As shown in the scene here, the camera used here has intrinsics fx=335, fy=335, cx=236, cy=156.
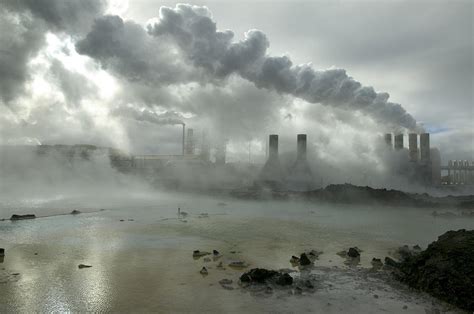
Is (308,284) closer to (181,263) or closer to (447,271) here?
(447,271)

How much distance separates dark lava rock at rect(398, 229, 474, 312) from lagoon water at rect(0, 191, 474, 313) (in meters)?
0.68

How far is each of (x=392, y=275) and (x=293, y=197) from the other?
51102 millimetres

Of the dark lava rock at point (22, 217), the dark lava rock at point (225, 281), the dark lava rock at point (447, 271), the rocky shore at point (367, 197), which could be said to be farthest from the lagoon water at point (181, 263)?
the rocky shore at point (367, 197)

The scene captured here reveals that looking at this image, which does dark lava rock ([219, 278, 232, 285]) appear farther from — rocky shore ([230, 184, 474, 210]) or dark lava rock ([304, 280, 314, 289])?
rocky shore ([230, 184, 474, 210])

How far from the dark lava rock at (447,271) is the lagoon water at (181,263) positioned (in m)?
0.68

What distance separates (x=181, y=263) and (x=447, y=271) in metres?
13.3

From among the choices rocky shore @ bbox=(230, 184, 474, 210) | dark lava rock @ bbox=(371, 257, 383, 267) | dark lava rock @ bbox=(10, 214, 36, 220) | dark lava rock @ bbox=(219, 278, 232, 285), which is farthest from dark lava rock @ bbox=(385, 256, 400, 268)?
rocky shore @ bbox=(230, 184, 474, 210)

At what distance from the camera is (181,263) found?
1925 centimetres

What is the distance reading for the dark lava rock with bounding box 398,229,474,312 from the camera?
13.8 m

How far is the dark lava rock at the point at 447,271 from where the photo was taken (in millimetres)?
13805

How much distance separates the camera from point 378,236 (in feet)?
97.1

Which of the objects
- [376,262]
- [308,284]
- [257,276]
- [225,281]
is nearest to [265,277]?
[257,276]

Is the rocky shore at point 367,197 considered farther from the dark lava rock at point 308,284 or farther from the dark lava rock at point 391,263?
the dark lava rock at point 308,284

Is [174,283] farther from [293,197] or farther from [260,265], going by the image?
[293,197]
